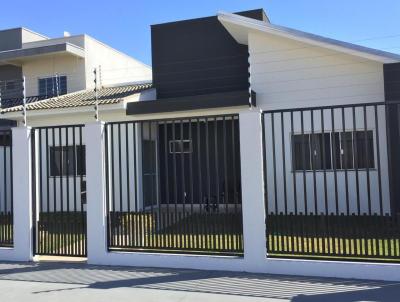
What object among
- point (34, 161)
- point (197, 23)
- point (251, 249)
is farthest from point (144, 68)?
point (251, 249)

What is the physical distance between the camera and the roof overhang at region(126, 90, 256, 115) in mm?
12609

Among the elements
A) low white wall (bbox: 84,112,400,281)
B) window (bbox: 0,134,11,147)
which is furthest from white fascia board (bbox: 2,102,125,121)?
low white wall (bbox: 84,112,400,281)

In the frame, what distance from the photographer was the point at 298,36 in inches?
479

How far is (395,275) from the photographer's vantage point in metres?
5.82

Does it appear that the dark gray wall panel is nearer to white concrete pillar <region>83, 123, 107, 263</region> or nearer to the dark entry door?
the dark entry door

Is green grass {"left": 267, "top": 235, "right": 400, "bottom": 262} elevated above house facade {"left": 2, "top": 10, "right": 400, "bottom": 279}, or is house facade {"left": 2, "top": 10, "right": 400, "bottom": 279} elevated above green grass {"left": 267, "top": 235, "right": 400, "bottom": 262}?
house facade {"left": 2, "top": 10, "right": 400, "bottom": 279}

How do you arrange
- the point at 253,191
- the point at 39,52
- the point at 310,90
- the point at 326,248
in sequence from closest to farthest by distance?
the point at 253,191, the point at 326,248, the point at 310,90, the point at 39,52

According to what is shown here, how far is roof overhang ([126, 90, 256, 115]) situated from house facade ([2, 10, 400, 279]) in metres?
0.03

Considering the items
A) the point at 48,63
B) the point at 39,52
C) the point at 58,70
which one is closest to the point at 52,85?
the point at 58,70

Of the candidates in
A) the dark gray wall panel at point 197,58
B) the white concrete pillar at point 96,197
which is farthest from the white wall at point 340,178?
the white concrete pillar at point 96,197

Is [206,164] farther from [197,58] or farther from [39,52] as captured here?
[39,52]

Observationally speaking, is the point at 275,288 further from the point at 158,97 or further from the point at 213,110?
the point at 158,97

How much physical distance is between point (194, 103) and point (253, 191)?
6.70 metres

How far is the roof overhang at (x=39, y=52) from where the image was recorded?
20062 millimetres
